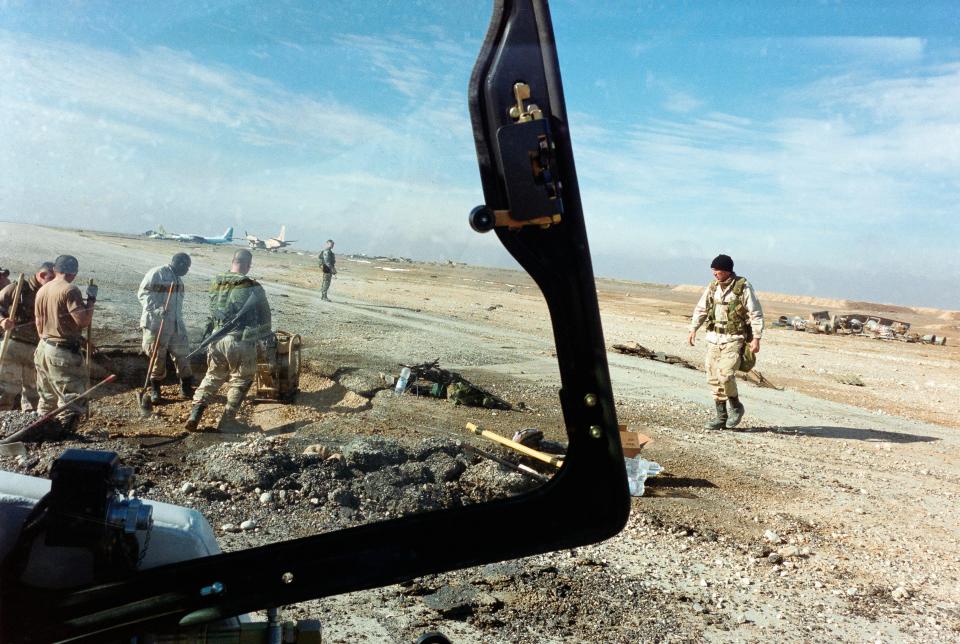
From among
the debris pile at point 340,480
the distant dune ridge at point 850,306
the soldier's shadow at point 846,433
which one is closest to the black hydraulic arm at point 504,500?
the debris pile at point 340,480

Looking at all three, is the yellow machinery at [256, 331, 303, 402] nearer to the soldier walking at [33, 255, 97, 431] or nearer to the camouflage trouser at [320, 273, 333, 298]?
the camouflage trouser at [320, 273, 333, 298]

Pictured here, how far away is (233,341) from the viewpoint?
4.83 ft

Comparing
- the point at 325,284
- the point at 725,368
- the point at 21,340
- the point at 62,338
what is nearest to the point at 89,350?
the point at 62,338

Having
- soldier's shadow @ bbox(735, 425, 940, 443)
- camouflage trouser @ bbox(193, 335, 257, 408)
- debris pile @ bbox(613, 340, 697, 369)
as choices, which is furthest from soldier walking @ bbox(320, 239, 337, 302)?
debris pile @ bbox(613, 340, 697, 369)

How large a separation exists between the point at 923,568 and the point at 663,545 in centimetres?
192

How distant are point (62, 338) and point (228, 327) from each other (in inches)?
12.6

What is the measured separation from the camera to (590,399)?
161 centimetres

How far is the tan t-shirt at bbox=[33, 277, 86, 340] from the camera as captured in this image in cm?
145

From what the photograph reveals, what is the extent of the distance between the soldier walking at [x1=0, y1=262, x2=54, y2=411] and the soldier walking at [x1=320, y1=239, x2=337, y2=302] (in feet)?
1.76

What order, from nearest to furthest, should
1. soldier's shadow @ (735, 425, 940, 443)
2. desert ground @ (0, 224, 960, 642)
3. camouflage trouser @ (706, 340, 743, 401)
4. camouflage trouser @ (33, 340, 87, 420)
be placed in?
camouflage trouser @ (33, 340, 87, 420) → desert ground @ (0, 224, 960, 642) → camouflage trouser @ (706, 340, 743, 401) → soldier's shadow @ (735, 425, 940, 443)

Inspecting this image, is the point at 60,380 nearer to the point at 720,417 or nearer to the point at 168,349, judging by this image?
the point at 168,349

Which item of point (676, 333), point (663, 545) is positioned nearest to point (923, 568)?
point (663, 545)

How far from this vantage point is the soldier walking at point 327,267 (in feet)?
5.27

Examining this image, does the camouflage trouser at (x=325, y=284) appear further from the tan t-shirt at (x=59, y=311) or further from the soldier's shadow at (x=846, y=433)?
the soldier's shadow at (x=846, y=433)
